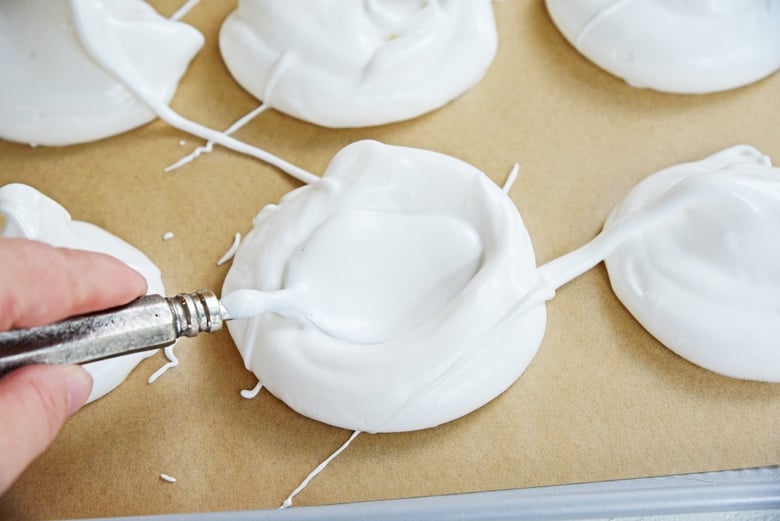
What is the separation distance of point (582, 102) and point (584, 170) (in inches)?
6.2

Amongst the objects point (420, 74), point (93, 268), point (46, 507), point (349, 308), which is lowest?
point (46, 507)

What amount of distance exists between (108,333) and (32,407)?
0.42 feet

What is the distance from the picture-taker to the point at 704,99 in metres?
1.61

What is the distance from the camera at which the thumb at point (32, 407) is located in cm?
80

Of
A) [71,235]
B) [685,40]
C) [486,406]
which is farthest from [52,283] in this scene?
[685,40]

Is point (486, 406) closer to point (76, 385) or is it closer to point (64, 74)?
point (76, 385)

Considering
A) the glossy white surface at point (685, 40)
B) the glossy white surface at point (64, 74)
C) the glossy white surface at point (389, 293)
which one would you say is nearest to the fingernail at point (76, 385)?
the glossy white surface at point (389, 293)

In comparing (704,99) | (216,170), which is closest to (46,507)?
(216,170)

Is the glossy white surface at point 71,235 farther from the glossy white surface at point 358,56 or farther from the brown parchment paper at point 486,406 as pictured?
the glossy white surface at point 358,56

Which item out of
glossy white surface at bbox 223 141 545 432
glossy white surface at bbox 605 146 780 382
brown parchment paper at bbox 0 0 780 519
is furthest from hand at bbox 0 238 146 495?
glossy white surface at bbox 605 146 780 382

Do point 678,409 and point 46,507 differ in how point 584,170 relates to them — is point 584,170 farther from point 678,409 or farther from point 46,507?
point 46,507

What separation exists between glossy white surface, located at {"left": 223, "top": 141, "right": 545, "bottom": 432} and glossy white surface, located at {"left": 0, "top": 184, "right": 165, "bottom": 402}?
0.16 meters

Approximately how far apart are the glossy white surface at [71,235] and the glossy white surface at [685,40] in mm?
929

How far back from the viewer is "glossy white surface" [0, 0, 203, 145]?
4.84 feet
